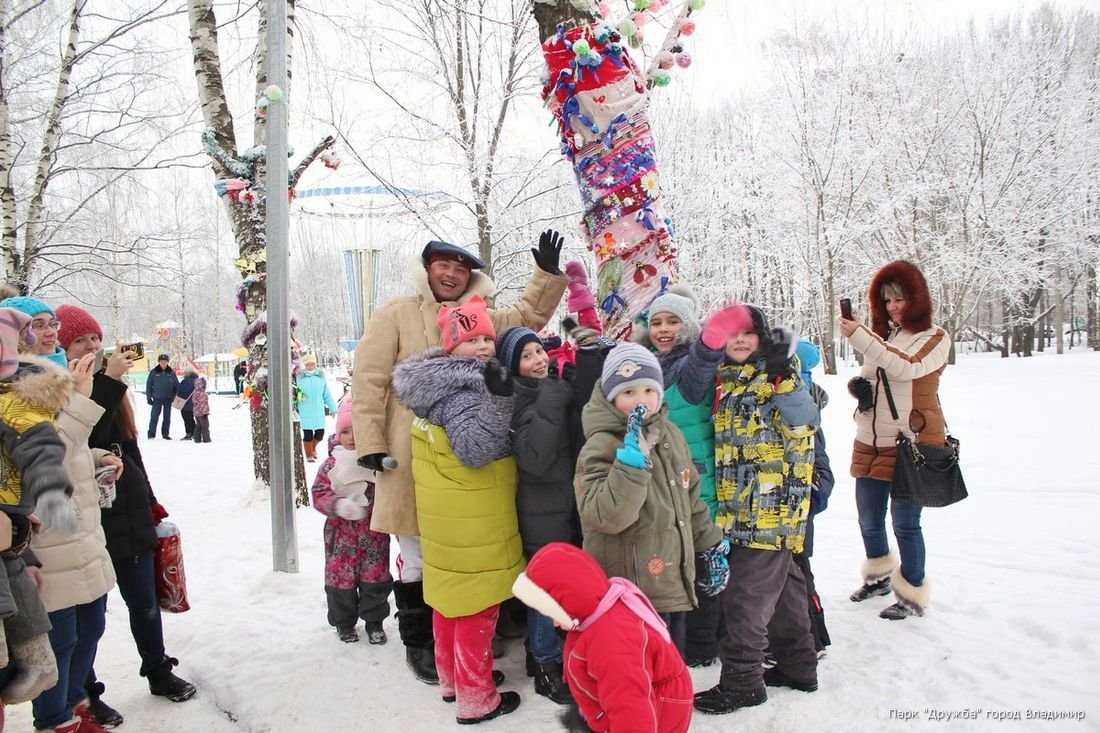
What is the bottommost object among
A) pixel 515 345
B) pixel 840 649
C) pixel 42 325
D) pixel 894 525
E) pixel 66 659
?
pixel 840 649

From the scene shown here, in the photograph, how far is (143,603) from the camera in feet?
9.77

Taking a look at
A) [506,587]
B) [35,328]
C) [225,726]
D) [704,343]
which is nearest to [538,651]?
[506,587]

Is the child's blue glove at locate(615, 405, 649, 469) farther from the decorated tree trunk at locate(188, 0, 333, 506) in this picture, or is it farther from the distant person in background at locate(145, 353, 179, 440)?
the distant person in background at locate(145, 353, 179, 440)

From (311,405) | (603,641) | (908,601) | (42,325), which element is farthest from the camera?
(311,405)

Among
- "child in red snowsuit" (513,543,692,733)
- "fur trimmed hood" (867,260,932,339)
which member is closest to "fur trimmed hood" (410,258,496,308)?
"child in red snowsuit" (513,543,692,733)

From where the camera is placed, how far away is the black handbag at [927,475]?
11.4 feet

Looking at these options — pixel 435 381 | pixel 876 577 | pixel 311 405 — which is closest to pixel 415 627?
pixel 435 381

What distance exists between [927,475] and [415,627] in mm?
2816

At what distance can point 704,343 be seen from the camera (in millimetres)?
2840

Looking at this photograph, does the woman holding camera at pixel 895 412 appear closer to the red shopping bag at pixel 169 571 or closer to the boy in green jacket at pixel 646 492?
the boy in green jacket at pixel 646 492

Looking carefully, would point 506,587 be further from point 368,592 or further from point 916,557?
point 916,557

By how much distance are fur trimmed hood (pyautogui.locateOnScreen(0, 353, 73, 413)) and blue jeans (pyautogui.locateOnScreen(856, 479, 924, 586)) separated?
12.7 ft

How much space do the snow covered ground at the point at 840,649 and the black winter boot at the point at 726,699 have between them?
44 millimetres

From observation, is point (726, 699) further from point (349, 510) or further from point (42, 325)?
point (42, 325)
